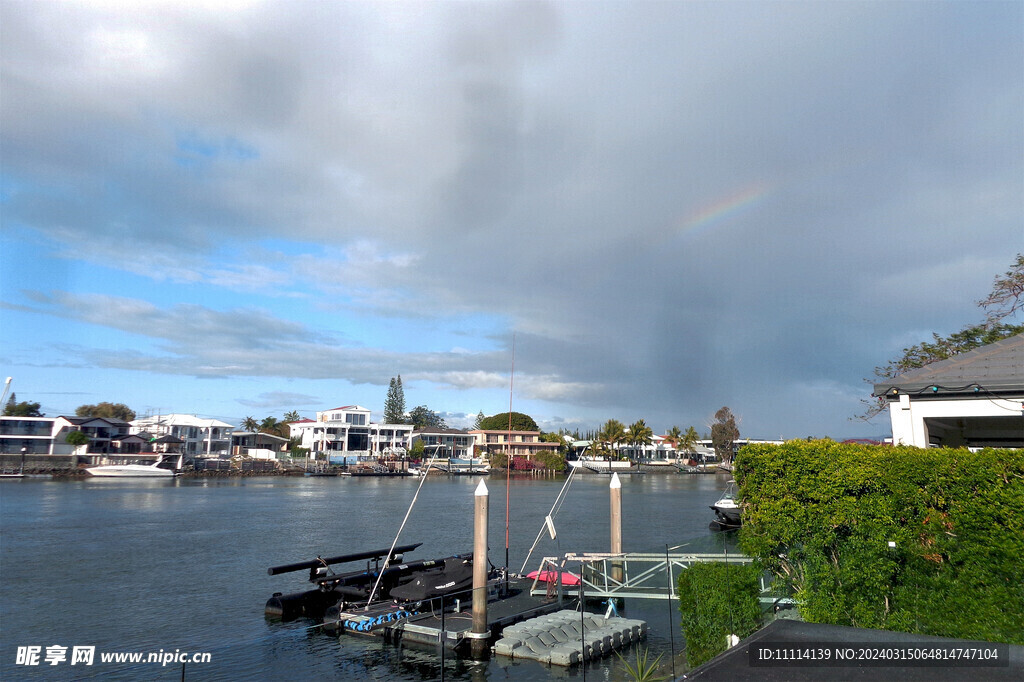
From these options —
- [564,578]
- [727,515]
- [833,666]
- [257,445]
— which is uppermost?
[257,445]

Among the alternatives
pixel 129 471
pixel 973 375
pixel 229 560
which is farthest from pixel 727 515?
pixel 129 471

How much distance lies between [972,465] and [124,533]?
58896 mm

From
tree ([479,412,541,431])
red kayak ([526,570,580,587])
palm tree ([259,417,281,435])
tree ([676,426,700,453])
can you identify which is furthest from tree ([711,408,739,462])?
red kayak ([526,570,580,587])

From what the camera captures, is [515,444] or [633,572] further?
[515,444]

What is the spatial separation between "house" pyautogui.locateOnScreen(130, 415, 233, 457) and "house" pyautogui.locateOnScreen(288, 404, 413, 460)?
19.0 metres

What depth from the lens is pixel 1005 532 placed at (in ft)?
35.2

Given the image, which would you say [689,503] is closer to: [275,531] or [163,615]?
[275,531]

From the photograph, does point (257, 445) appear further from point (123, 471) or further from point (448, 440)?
point (448, 440)

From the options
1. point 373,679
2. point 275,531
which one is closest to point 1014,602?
point 373,679

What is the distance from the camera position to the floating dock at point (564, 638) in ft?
60.1

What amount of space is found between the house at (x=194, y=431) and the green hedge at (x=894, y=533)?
15263 centimetres

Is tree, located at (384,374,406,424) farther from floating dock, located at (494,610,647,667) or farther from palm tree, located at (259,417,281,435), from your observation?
floating dock, located at (494,610,647,667)

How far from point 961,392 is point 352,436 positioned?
151 m

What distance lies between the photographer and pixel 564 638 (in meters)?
19.1
